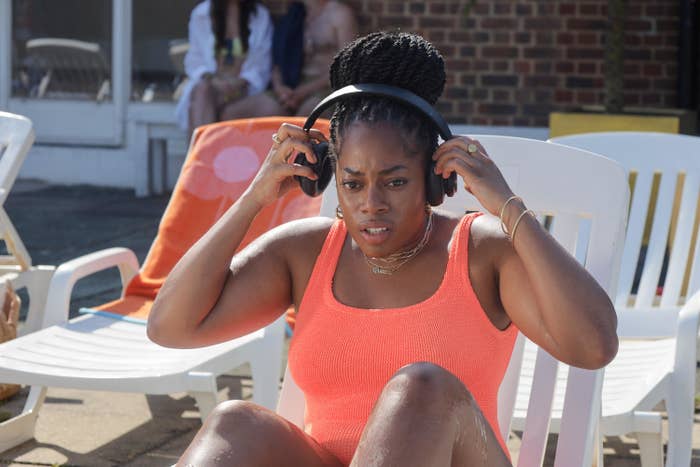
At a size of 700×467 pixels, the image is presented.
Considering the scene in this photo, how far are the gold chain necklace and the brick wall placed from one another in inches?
244

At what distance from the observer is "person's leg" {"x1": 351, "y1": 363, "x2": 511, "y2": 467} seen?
2.06 metres

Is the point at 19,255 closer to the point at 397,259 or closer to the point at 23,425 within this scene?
the point at 23,425

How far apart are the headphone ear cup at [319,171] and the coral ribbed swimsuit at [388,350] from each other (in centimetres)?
26

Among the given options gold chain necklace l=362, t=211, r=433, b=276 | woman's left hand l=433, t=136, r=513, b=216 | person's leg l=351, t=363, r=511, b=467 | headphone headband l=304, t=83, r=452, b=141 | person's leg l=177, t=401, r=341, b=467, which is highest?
headphone headband l=304, t=83, r=452, b=141

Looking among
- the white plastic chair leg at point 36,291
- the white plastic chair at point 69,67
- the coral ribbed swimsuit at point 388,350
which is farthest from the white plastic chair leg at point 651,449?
the white plastic chair at point 69,67

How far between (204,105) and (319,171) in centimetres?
583

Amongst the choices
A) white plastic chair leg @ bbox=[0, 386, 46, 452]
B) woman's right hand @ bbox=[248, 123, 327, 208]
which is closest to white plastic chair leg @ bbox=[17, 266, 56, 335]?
white plastic chair leg @ bbox=[0, 386, 46, 452]

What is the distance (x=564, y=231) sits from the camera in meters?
2.98

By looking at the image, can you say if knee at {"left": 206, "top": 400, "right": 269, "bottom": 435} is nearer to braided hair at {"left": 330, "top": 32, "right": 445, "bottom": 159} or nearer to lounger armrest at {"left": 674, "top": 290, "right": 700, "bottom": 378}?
braided hair at {"left": 330, "top": 32, "right": 445, "bottom": 159}

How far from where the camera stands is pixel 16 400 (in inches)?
168

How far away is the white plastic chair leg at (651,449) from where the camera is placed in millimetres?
3180

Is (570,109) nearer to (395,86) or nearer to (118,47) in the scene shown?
(118,47)

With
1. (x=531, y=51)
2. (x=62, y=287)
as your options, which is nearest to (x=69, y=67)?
(x=531, y=51)

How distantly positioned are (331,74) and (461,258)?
468mm
